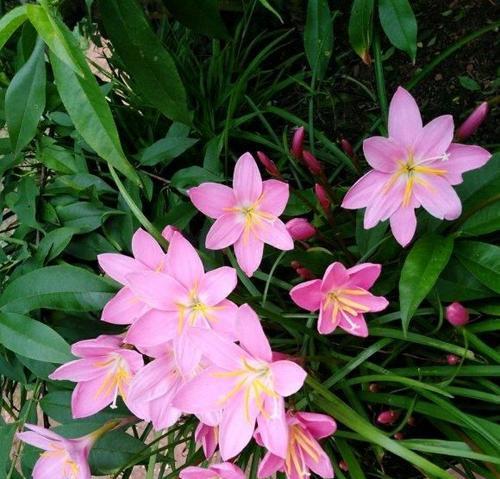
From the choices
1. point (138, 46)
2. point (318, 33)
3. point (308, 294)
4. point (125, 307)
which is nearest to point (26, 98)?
point (138, 46)

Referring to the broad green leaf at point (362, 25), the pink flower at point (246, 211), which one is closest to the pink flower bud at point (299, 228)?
the pink flower at point (246, 211)

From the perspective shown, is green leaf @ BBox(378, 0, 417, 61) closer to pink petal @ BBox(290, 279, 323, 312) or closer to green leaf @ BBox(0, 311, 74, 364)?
pink petal @ BBox(290, 279, 323, 312)

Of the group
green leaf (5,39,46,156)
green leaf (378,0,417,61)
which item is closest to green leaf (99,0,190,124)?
green leaf (5,39,46,156)

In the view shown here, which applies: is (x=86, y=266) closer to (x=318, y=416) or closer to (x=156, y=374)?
(x=156, y=374)

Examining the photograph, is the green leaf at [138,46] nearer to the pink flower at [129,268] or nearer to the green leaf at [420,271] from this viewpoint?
the pink flower at [129,268]

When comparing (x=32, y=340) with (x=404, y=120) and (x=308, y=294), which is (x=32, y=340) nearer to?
(x=308, y=294)

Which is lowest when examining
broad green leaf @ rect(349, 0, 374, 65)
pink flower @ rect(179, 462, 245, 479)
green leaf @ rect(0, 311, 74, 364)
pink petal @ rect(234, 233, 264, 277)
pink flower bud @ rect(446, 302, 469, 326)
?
pink flower bud @ rect(446, 302, 469, 326)
